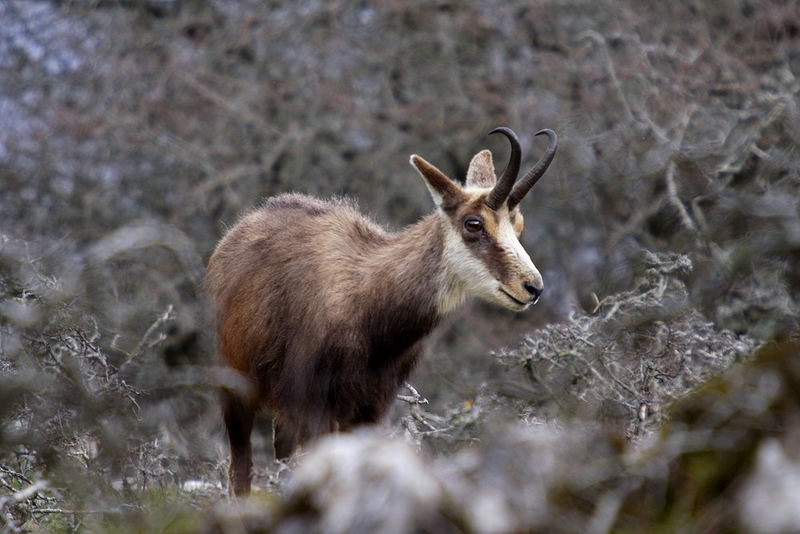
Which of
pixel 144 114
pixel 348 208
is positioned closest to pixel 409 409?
pixel 348 208

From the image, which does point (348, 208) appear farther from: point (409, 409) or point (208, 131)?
point (208, 131)

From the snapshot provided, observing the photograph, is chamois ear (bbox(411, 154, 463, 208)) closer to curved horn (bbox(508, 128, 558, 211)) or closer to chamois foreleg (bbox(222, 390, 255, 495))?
curved horn (bbox(508, 128, 558, 211))

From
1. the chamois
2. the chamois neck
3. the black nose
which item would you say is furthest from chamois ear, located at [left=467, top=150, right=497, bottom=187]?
the black nose

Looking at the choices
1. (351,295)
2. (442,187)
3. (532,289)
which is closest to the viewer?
(532,289)

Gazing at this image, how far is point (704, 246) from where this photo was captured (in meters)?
7.06

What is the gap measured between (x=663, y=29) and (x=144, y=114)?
6.91 metres

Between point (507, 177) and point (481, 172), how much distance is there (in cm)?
118

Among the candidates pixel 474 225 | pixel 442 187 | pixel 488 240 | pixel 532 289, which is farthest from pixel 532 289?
pixel 442 187

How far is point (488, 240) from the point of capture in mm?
6586

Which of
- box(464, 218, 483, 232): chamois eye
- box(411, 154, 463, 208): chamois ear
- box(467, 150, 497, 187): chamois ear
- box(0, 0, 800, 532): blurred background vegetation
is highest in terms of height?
box(411, 154, 463, 208): chamois ear

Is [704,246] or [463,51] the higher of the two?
[704,246]

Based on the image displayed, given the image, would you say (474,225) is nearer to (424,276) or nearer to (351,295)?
(424,276)

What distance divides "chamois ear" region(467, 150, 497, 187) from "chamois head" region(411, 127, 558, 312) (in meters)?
0.76

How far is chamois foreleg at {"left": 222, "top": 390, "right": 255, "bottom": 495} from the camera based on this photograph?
705 centimetres
